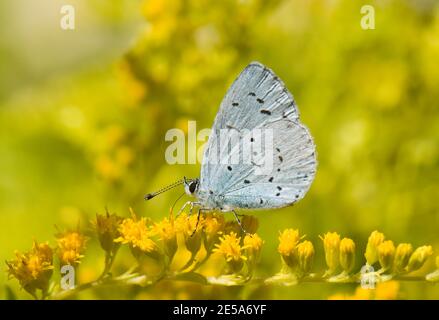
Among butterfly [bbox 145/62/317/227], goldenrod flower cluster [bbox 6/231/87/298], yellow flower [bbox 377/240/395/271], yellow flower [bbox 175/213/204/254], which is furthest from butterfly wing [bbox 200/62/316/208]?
goldenrod flower cluster [bbox 6/231/87/298]

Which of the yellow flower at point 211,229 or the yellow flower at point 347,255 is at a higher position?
A: the yellow flower at point 211,229

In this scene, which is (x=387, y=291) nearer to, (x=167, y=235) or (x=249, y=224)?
(x=249, y=224)

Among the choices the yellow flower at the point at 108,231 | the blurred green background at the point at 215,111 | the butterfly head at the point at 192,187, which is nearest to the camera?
the yellow flower at the point at 108,231

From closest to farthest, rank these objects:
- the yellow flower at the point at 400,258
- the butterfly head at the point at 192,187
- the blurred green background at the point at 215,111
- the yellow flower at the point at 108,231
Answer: the yellow flower at the point at 400,258 → the yellow flower at the point at 108,231 → the butterfly head at the point at 192,187 → the blurred green background at the point at 215,111

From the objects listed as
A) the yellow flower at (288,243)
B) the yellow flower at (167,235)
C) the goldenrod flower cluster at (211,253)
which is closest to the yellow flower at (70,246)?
the goldenrod flower cluster at (211,253)

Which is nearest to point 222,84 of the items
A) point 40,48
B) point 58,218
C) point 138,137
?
point 138,137

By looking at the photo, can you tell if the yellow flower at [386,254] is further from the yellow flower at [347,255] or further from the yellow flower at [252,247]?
the yellow flower at [252,247]

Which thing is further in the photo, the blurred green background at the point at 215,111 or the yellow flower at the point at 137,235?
the blurred green background at the point at 215,111

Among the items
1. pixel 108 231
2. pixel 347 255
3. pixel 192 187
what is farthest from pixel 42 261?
pixel 347 255
